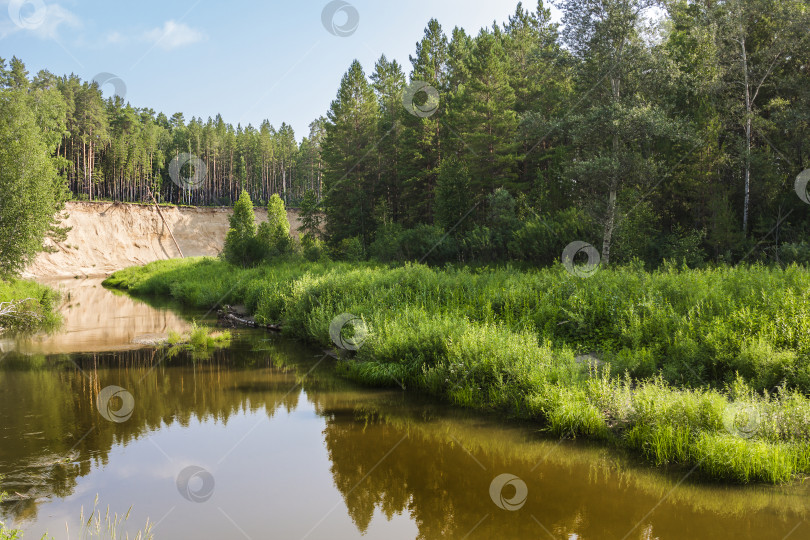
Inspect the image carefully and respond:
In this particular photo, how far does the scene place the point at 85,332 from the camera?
78.2ft

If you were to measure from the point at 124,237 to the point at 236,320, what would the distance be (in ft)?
176

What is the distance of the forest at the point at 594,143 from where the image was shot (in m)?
26.5

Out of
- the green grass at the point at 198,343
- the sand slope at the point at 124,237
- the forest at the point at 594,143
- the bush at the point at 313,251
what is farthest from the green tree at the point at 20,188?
the sand slope at the point at 124,237

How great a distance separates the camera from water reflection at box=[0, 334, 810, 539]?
7320 millimetres

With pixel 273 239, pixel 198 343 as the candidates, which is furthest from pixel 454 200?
pixel 198 343

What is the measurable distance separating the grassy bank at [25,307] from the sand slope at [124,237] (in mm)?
34451

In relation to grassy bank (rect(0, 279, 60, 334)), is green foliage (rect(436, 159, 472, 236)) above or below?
above

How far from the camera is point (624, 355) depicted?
13.2 metres

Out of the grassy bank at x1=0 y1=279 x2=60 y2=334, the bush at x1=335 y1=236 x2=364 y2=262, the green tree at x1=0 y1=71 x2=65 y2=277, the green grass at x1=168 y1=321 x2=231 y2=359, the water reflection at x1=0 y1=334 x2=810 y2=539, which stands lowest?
the water reflection at x1=0 y1=334 x2=810 y2=539

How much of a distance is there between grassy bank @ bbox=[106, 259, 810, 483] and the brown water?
2.00ft

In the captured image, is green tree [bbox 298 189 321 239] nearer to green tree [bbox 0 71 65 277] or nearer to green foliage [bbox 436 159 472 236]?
green foliage [bbox 436 159 472 236]

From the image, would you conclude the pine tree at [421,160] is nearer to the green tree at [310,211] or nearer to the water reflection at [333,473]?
the green tree at [310,211]

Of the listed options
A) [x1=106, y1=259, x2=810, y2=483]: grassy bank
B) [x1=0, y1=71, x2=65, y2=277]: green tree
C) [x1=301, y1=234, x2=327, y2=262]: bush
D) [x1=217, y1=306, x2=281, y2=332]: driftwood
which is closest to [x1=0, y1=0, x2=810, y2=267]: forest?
[x1=301, y1=234, x2=327, y2=262]: bush

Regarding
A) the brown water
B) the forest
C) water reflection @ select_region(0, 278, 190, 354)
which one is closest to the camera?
the brown water
